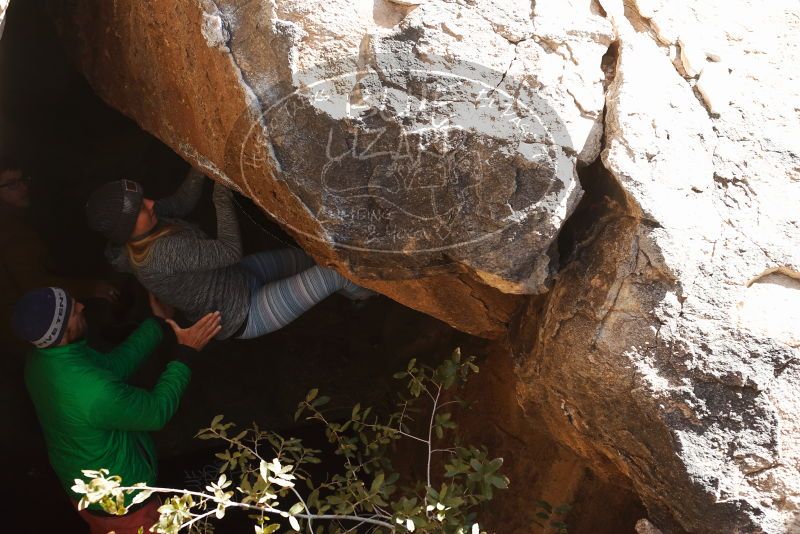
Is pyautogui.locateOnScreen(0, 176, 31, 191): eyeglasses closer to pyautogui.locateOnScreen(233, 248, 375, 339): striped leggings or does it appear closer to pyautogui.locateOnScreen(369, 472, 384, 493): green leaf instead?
pyautogui.locateOnScreen(233, 248, 375, 339): striped leggings

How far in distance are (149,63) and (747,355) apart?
1.71 m

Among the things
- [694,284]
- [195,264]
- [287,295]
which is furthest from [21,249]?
[694,284]

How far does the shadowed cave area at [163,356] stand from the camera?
269cm

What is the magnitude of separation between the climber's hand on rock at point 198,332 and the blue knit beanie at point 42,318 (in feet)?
1.18

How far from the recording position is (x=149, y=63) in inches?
80.2

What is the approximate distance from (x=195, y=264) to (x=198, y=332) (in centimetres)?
26

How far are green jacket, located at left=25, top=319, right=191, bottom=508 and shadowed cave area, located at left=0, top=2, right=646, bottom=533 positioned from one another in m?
0.52

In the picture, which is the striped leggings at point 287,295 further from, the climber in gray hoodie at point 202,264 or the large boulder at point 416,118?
the large boulder at point 416,118

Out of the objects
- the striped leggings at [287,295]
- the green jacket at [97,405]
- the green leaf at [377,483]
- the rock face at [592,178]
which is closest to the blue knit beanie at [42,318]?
the green jacket at [97,405]

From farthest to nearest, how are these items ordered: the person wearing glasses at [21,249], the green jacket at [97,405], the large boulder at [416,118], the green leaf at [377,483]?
the person wearing glasses at [21,249]
the green jacket at [97,405]
the green leaf at [377,483]
the large boulder at [416,118]

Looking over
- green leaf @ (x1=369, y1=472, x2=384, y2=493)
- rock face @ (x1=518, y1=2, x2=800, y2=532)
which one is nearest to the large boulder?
rock face @ (x1=518, y1=2, x2=800, y2=532)

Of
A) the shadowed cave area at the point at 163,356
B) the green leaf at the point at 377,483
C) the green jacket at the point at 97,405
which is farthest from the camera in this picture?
the shadowed cave area at the point at 163,356

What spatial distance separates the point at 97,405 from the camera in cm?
204

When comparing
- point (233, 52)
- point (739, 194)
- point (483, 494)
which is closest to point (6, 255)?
point (233, 52)
